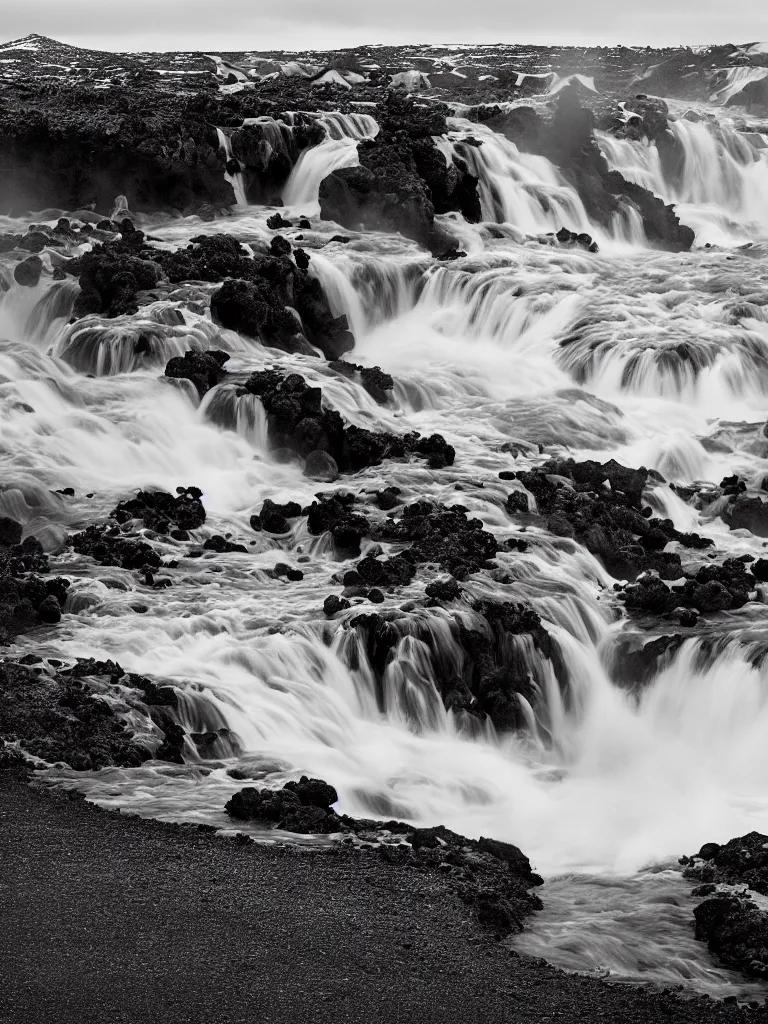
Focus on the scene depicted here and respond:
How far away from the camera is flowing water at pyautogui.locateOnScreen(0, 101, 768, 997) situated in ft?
42.7

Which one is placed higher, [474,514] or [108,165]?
[108,165]

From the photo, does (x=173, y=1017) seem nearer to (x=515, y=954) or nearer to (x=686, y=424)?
(x=515, y=954)

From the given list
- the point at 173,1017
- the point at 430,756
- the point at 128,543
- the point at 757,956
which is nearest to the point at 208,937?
the point at 173,1017

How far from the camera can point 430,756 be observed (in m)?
14.2

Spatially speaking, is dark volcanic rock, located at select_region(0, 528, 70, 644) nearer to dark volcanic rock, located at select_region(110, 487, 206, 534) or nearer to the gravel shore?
dark volcanic rock, located at select_region(110, 487, 206, 534)

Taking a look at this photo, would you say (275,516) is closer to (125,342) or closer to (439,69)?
(125,342)

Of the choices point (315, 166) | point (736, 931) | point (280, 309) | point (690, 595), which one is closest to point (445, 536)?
point (690, 595)

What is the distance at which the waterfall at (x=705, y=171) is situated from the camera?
39.4 metres

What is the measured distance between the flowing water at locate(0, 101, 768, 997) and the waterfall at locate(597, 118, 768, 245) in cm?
523

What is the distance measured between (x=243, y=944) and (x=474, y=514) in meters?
10.7

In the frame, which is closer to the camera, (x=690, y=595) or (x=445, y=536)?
(x=690, y=595)

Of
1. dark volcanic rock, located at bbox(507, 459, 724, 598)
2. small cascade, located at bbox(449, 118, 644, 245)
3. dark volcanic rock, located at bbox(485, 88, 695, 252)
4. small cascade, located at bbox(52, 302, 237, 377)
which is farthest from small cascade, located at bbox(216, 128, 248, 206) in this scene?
dark volcanic rock, located at bbox(507, 459, 724, 598)

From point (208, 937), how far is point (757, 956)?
3.75 metres

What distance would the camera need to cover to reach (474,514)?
19.4m
